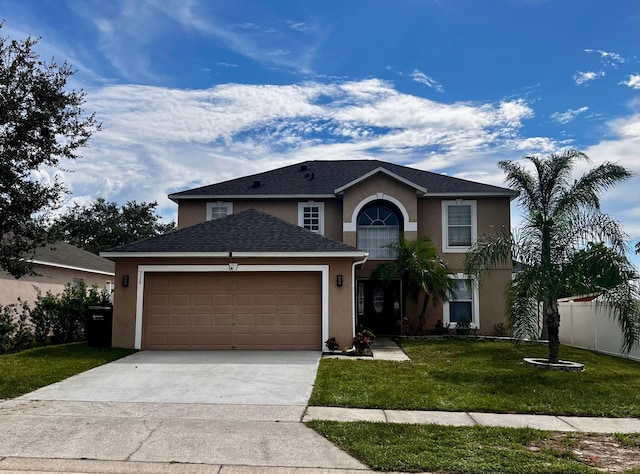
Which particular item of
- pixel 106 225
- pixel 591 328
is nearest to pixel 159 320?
pixel 591 328

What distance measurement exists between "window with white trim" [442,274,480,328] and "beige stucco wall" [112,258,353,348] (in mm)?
6239

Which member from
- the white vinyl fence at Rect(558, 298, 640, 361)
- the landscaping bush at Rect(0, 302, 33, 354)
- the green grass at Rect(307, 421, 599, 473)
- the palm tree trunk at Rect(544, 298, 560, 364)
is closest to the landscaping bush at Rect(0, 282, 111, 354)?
the landscaping bush at Rect(0, 302, 33, 354)

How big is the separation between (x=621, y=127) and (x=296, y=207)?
1095cm

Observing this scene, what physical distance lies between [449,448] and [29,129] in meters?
10.0

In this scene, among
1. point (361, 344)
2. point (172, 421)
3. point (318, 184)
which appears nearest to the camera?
point (172, 421)

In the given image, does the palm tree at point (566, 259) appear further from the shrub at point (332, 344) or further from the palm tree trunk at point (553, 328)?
the shrub at point (332, 344)

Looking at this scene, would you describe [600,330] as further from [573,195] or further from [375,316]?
[375,316]

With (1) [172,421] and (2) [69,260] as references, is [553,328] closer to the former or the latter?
(1) [172,421]

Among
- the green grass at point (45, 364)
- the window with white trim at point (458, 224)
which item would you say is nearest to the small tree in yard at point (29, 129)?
the green grass at point (45, 364)

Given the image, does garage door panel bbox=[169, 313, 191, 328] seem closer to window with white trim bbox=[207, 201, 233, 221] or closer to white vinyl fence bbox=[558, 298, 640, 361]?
window with white trim bbox=[207, 201, 233, 221]

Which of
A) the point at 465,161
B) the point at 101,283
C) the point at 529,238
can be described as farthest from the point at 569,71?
the point at 101,283

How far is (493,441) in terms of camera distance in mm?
6488

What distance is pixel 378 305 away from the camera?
19.6 metres

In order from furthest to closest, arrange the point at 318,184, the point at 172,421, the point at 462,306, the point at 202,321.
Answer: the point at 318,184 < the point at 462,306 < the point at 202,321 < the point at 172,421
